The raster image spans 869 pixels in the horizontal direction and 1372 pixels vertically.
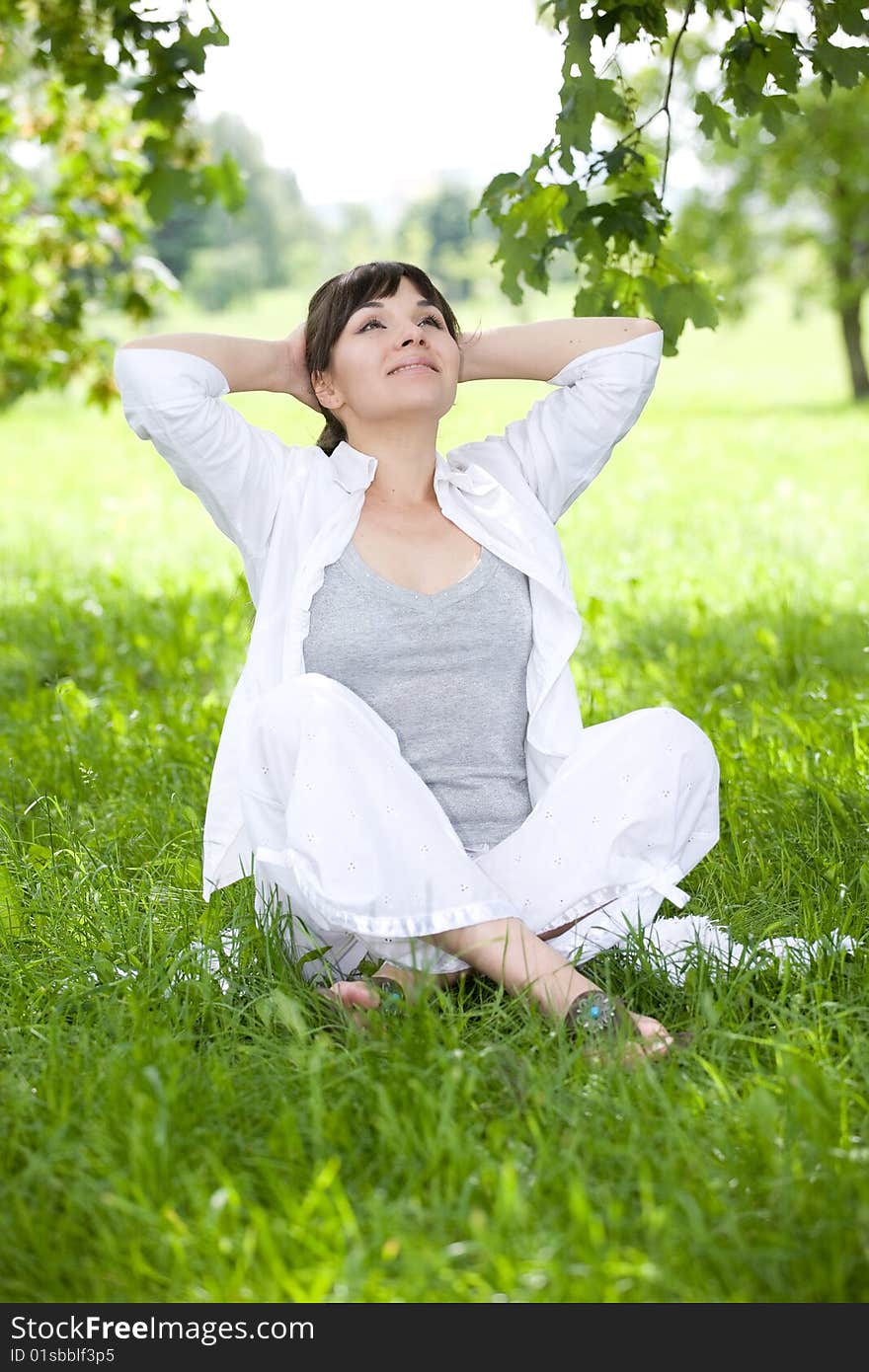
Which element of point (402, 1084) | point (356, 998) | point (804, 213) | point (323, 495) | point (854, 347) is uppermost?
point (804, 213)

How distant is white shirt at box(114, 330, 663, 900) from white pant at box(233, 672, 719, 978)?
0.16 meters

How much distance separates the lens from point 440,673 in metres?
3.06

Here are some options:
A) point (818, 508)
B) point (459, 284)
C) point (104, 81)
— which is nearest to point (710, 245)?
point (818, 508)

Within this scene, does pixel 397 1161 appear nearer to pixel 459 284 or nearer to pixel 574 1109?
pixel 574 1109

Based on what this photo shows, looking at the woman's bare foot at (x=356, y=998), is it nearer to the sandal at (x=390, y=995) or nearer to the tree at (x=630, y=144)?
the sandal at (x=390, y=995)

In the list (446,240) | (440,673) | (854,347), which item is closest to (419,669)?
(440,673)

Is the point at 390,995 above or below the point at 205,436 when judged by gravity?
below

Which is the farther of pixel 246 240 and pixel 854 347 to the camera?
pixel 246 240

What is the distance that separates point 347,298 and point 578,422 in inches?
22.6

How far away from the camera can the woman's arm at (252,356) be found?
120 inches

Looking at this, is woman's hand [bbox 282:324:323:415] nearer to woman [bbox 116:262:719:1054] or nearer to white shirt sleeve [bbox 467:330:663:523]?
woman [bbox 116:262:719:1054]

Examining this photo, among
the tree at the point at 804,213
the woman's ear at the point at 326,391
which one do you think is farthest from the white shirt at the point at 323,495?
the tree at the point at 804,213

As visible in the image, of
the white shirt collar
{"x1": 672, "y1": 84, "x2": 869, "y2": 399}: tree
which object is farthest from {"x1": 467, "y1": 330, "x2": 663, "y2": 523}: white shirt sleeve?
{"x1": 672, "y1": 84, "x2": 869, "y2": 399}: tree

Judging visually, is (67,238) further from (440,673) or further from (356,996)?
(356,996)
